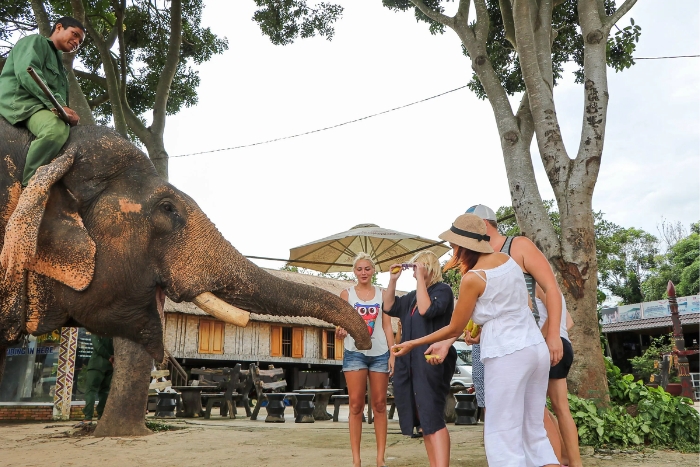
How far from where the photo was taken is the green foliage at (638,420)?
18.9 feet

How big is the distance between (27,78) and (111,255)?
914 millimetres

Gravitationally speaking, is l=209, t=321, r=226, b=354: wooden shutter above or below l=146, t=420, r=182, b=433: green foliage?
above

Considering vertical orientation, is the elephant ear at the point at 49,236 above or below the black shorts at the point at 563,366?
above

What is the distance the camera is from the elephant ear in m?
2.16

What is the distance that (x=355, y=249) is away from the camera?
10.8 meters

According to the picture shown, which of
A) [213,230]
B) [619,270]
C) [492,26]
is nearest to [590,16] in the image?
[492,26]

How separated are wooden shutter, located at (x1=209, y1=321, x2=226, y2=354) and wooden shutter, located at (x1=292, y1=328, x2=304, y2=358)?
323 centimetres

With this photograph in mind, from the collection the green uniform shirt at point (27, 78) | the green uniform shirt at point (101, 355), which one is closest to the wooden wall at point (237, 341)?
the green uniform shirt at point (101, 355)

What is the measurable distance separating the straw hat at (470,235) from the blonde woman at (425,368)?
1006mm

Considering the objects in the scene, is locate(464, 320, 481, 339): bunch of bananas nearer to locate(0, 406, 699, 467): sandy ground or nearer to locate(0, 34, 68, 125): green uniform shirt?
locate(0, 406, 699, 467): sandy ground

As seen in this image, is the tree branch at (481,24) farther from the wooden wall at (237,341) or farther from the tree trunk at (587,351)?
the wooden wall at (237,341)

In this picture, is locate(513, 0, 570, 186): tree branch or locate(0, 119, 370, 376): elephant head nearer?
locate(0, 119, 370, 376): elephant head

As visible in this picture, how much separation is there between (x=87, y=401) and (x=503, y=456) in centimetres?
860

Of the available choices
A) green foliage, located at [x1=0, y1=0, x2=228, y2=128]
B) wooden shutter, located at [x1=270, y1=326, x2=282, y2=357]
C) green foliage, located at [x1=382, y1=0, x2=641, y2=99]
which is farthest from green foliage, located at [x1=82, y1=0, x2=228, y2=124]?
wooden shutter, located at [x1=270, y1=326, x2=282, y2=357]
